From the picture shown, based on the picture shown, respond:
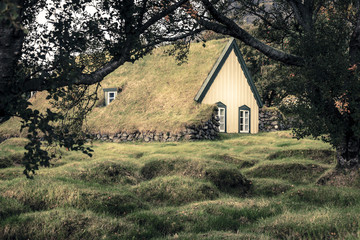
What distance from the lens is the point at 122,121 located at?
28.8 m

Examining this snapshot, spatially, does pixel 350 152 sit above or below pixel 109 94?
below

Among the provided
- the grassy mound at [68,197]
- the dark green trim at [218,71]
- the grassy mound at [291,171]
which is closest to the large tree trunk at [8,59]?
the grassy mound at [68,197]

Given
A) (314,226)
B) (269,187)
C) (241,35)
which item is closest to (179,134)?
(269,187)

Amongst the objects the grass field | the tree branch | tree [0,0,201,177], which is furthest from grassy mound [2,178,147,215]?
the tree branch

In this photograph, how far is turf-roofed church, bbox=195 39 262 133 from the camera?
2806cm

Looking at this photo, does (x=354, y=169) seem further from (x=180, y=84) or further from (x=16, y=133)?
A: (x=16, y=133)

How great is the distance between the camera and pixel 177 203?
1023 cm

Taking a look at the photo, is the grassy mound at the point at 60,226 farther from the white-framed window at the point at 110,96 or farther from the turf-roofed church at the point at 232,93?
the white-framed window at the point at 110,96

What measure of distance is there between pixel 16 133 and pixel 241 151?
2141 cm

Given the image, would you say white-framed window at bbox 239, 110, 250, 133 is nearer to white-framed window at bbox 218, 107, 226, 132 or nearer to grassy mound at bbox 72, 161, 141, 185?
white-framed window at bbox 218, 107, 226, 132

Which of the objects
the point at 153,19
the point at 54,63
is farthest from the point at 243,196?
the point at 54,63

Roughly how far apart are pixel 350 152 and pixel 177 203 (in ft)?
19.9

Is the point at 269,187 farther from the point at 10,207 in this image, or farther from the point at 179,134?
the point at 179,134

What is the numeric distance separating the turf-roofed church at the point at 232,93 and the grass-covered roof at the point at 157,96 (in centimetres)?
75
